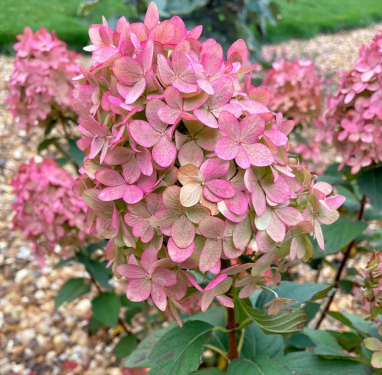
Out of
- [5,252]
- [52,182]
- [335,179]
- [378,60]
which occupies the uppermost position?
[378,60]

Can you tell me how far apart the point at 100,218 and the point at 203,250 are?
0.22 meters

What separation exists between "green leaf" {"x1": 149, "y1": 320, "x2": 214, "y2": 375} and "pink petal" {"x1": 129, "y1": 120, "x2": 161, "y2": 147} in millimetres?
458

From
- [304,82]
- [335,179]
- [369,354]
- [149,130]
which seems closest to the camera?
[149,130]

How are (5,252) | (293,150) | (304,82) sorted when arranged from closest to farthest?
(304,82), (293,150), (5,252)

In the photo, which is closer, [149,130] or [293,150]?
[149,130]

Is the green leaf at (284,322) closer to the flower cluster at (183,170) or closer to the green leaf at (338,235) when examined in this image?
the flower cluster at (183,170)

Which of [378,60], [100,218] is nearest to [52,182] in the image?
[100,218]

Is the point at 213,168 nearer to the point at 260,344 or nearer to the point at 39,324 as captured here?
the point at 260,344

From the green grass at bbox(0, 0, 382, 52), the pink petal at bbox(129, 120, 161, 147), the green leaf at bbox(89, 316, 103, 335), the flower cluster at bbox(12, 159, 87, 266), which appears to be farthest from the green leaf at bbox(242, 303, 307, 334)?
the green grass at bbox(0, 0, 382, 52)

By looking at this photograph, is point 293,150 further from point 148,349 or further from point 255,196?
point 255,196

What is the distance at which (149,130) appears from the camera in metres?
0.67

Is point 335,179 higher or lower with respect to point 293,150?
higher

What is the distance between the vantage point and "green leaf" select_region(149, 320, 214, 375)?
0.81 meters

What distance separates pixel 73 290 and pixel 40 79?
0.94 meters
